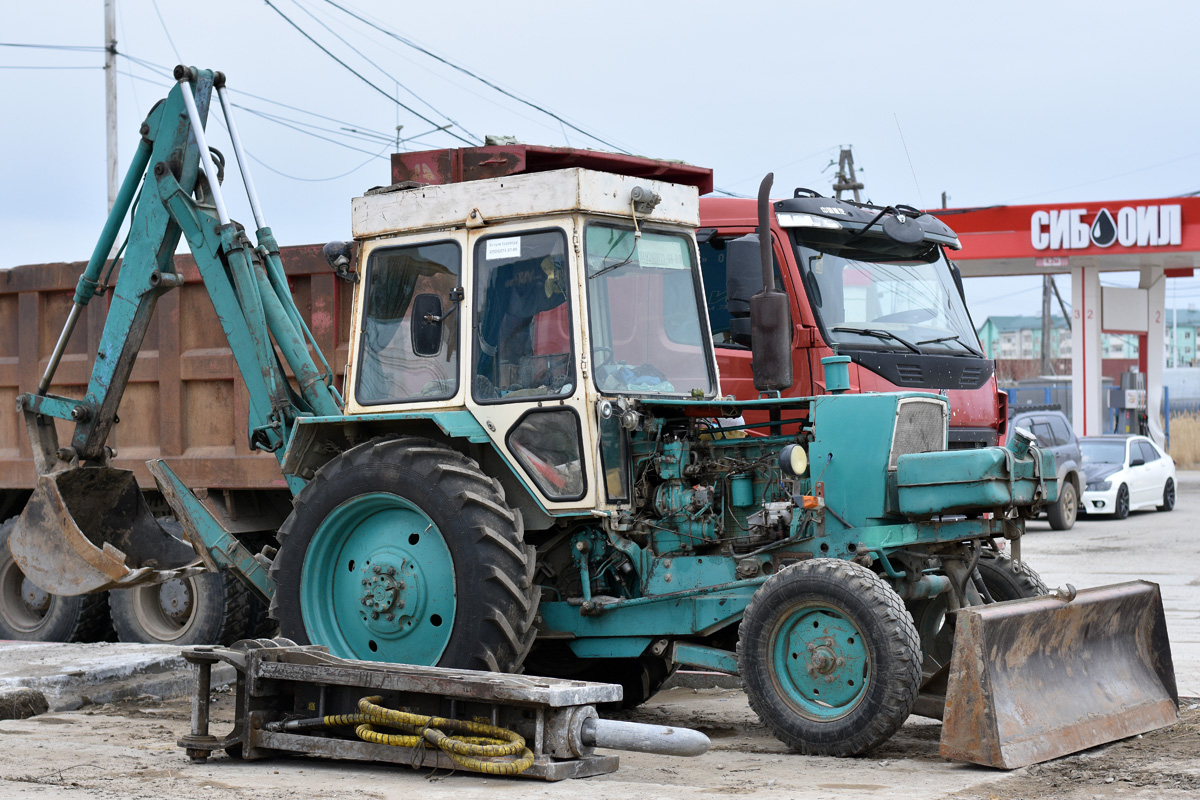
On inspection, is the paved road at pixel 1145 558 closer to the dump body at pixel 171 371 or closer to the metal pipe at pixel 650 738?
the metal pipe at pixel 650 738

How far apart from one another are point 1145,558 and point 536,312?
40.6ft

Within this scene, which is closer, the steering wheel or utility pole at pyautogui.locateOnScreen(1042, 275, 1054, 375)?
the steering wheel

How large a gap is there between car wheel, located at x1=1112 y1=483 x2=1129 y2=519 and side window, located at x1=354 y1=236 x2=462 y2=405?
1838 cm

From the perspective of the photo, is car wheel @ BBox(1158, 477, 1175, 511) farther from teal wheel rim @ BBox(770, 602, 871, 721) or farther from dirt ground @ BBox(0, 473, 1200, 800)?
teal wheel rim @ BBox(770, 602, 871, 721)

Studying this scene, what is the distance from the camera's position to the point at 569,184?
672cm

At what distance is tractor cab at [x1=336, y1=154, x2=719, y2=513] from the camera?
669 centimetres

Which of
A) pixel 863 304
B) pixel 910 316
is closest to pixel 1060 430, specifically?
pixel 910 316

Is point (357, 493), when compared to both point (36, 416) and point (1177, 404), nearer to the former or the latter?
point (36, 416)

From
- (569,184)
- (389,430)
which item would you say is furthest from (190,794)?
(569,184)

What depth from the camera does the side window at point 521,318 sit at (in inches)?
265

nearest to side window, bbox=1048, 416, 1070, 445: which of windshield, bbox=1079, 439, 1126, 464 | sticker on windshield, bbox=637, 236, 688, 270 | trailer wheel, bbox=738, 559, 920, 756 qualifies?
windshield, bbox=1079, 439, 1126, 464

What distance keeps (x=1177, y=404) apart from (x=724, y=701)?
142ft

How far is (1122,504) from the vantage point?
23078 millimetres

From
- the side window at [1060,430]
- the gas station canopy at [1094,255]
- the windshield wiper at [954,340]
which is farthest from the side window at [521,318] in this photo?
the gas station canopy at [1094,255]
